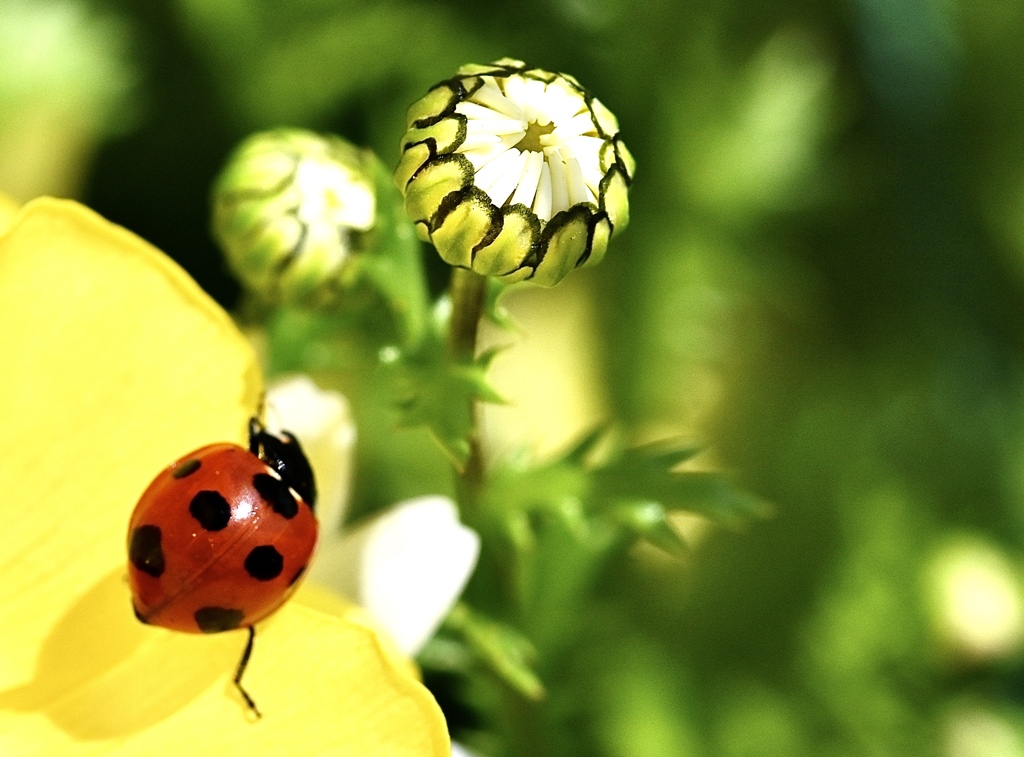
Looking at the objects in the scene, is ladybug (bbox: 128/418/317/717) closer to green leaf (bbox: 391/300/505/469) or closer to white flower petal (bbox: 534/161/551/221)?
green leaf (bbox: 391/300/505/469)

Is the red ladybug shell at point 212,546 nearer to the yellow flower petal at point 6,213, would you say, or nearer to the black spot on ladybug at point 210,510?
the black spot on ladybug at point 210,510

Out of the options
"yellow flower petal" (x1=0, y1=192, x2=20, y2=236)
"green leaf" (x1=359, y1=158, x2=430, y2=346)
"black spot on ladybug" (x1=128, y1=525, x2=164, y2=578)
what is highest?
"yellow flower petal" (x1=0, y1=192, x2=20, y2=236)

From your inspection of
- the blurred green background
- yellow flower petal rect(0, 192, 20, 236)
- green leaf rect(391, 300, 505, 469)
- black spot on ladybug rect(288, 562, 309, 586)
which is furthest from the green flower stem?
the blurred green background

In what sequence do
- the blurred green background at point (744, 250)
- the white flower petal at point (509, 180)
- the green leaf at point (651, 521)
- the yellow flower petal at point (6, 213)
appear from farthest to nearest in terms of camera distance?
1. the blurred green background at point (744, 250)
2. the green leaf at point (651, 521)
3. the yellow flower petal at point (6, 213)
4. the white flower petal at point (509, 180)

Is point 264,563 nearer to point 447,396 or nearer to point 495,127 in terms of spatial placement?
point 447,396

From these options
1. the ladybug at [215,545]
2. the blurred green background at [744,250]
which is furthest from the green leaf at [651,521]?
the blurred green background at [744,250]
